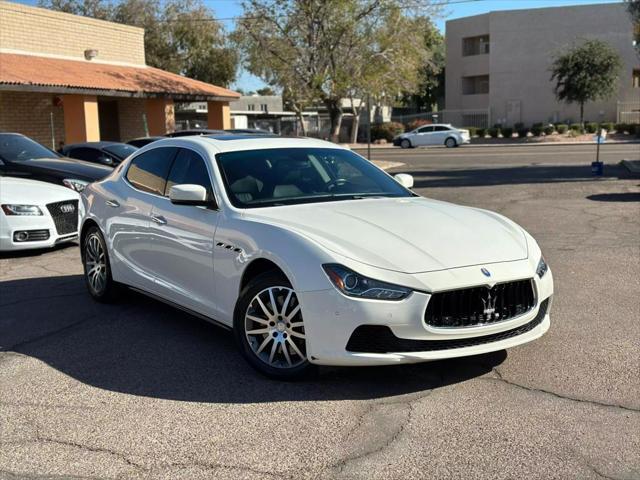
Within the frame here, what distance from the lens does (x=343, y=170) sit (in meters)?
6.18

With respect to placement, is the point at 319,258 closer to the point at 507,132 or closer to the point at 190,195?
the point at 190,195

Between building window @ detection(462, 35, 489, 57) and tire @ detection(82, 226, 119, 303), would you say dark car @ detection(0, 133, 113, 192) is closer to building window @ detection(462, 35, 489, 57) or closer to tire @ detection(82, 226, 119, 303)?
tire @ detection(82, 226, 119, 303)

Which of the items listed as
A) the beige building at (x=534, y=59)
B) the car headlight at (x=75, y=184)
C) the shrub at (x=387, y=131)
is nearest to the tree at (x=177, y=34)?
the shrub at (x=387, y=131)

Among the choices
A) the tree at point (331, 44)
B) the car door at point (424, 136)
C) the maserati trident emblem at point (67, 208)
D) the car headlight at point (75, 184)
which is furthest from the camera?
the car door at point (424, 136)

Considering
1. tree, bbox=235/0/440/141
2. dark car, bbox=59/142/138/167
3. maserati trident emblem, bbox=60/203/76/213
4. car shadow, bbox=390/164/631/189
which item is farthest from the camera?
tree, bbox=235/0/440/141

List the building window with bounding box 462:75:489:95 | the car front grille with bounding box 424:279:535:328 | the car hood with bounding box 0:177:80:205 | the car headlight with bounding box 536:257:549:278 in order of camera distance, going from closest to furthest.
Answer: the car front grille with bounding box 424:279:535:328, the car headlight with bounding box 536:257:549:278, the car hood with bounding box 0:177:80:205, the building window with bounding box 462:75:489:95

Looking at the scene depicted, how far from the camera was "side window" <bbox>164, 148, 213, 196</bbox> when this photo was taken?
575 centimetres

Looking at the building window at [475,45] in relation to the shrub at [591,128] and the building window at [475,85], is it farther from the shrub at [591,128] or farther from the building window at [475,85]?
the shrub at [591,128]

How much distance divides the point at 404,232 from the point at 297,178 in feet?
4.35

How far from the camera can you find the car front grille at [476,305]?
14.5ft

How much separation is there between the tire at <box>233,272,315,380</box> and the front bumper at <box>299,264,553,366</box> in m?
0.17

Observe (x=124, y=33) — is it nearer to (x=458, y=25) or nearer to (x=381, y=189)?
(x=381, y=189)

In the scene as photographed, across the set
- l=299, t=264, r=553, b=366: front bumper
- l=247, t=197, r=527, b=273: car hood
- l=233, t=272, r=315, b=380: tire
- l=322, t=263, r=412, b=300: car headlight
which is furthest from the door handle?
l=322, t=263, r=412, b=300: car headlight

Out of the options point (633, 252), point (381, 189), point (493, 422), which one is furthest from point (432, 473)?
point (633, 252)
